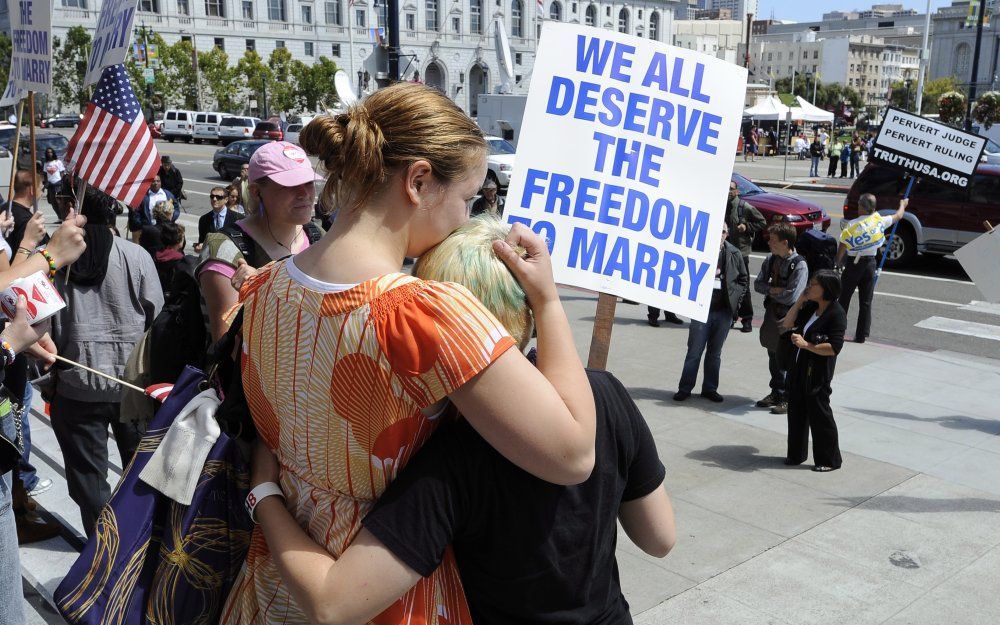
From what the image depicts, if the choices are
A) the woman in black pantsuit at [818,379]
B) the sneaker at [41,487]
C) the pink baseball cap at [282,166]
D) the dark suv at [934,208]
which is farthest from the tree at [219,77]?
the pink baseball cap at [282,166]

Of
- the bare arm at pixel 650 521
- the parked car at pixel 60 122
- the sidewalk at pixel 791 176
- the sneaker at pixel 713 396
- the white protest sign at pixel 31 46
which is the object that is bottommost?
the sidewalk at pixel 791 176

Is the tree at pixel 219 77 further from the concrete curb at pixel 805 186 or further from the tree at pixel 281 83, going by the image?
Answer: the concrete curb at pixel 805 186

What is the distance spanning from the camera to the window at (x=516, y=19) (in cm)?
8206

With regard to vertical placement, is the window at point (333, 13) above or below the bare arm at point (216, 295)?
above

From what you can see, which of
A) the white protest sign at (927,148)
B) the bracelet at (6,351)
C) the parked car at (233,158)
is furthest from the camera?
the parked car at (233,158)

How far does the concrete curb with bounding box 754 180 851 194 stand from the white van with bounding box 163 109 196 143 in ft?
102

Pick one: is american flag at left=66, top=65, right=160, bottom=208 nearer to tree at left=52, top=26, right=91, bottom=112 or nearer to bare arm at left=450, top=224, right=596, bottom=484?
bare arm at left=450, top=224, right=596, bottom=484

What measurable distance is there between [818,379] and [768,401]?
60.8 inches

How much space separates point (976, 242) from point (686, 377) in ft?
8.41

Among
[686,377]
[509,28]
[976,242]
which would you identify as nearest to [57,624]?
[686,377]

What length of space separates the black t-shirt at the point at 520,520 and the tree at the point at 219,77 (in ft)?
215

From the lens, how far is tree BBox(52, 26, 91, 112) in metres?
55.8

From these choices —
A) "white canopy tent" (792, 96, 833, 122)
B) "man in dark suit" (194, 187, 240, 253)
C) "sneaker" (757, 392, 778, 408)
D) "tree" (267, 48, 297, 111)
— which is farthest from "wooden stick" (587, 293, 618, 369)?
"tree" (267, 48, 297, 111)

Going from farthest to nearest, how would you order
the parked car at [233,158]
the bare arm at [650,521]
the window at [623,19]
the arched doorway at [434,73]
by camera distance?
the window at [623,19] → the arched doorway at [434,73] → the parked car at [233,158] → the bare arm at [650,521]
